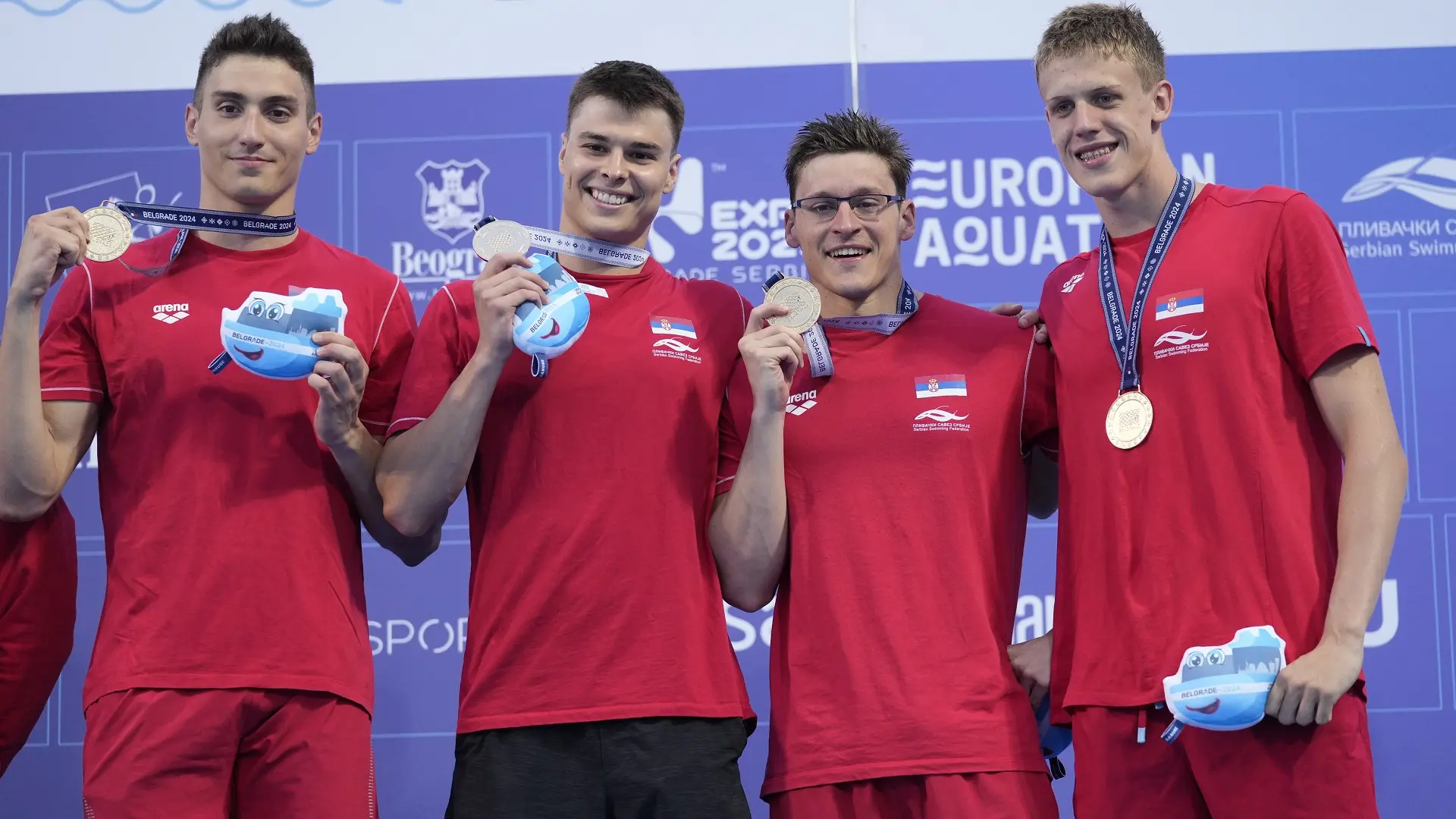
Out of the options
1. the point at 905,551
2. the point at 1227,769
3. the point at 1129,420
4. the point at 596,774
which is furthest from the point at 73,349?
the point at 1227,769

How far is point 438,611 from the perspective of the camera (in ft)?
14.0

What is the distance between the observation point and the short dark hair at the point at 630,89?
2.84 meters

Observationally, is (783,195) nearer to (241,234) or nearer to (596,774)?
(241,234)

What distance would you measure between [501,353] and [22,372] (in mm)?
845

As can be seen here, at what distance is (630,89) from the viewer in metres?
2.84

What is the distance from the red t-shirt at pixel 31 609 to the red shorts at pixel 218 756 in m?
0.33

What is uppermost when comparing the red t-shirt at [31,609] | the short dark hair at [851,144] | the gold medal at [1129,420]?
the short dark hair at [851,144]

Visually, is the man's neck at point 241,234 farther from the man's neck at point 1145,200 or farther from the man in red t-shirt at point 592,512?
the man's neck at point 1145,200

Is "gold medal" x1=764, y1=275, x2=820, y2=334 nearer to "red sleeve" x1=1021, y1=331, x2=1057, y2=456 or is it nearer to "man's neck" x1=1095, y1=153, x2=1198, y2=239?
"red sleeve" x1=1021, y1=331, x2=1057, y2=456

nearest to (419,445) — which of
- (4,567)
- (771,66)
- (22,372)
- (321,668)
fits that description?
(321,668)

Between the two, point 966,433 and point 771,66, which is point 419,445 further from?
point 771,66

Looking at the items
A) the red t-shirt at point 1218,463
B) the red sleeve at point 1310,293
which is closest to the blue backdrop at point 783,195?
the red t-shirt at point 1218,463

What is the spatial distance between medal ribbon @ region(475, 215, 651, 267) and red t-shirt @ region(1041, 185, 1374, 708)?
927 millimetres

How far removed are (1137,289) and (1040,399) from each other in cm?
34
